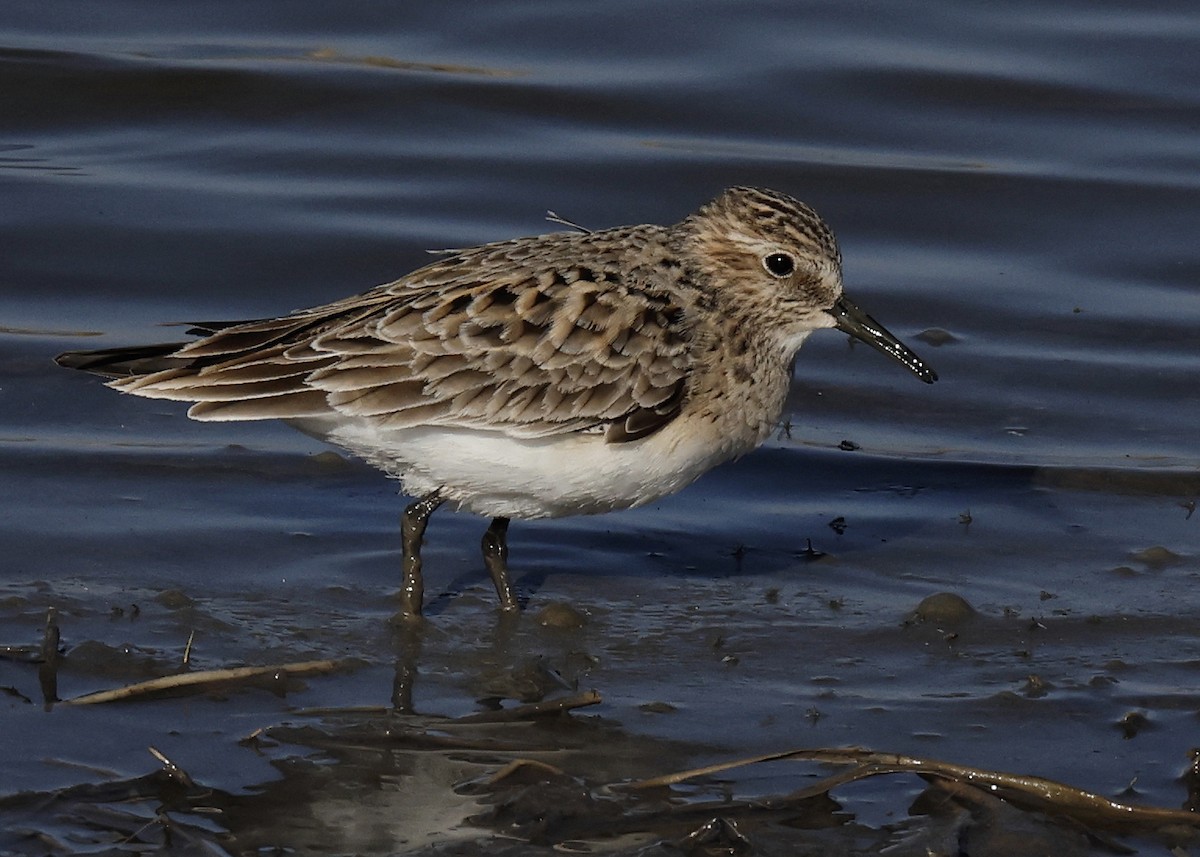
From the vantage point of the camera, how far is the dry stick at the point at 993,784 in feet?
19.4

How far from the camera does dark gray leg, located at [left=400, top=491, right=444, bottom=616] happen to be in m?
7.66

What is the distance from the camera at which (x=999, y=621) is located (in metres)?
7.77

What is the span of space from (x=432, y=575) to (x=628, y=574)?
86 centimetres

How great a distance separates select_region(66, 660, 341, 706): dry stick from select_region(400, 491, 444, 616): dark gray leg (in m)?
0.75

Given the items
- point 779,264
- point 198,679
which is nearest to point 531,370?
point 779,264

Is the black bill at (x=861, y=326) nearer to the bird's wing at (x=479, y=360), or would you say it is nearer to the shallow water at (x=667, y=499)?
the bird's wing at (x=479, y=360)

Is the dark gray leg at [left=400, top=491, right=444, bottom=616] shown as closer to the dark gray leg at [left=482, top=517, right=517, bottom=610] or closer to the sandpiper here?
the sandpiper

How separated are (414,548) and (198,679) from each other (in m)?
1.31

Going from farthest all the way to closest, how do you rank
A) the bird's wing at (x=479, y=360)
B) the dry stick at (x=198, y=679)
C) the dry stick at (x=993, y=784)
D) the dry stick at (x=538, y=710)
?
the bird's wing at (x=479, y=360) → the dry stick at (x=538, y=710) → the dry stick at (x=198, y=679) → the dry stick at (x=993, y=784)

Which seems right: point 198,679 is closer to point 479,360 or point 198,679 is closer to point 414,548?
point 414,548

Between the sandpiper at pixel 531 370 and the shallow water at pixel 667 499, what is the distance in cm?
62

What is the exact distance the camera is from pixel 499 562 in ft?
25.8

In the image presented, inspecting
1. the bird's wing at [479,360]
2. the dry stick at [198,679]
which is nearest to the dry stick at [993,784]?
the dry stick at [198,679]

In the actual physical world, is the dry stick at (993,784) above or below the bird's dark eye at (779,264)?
below
